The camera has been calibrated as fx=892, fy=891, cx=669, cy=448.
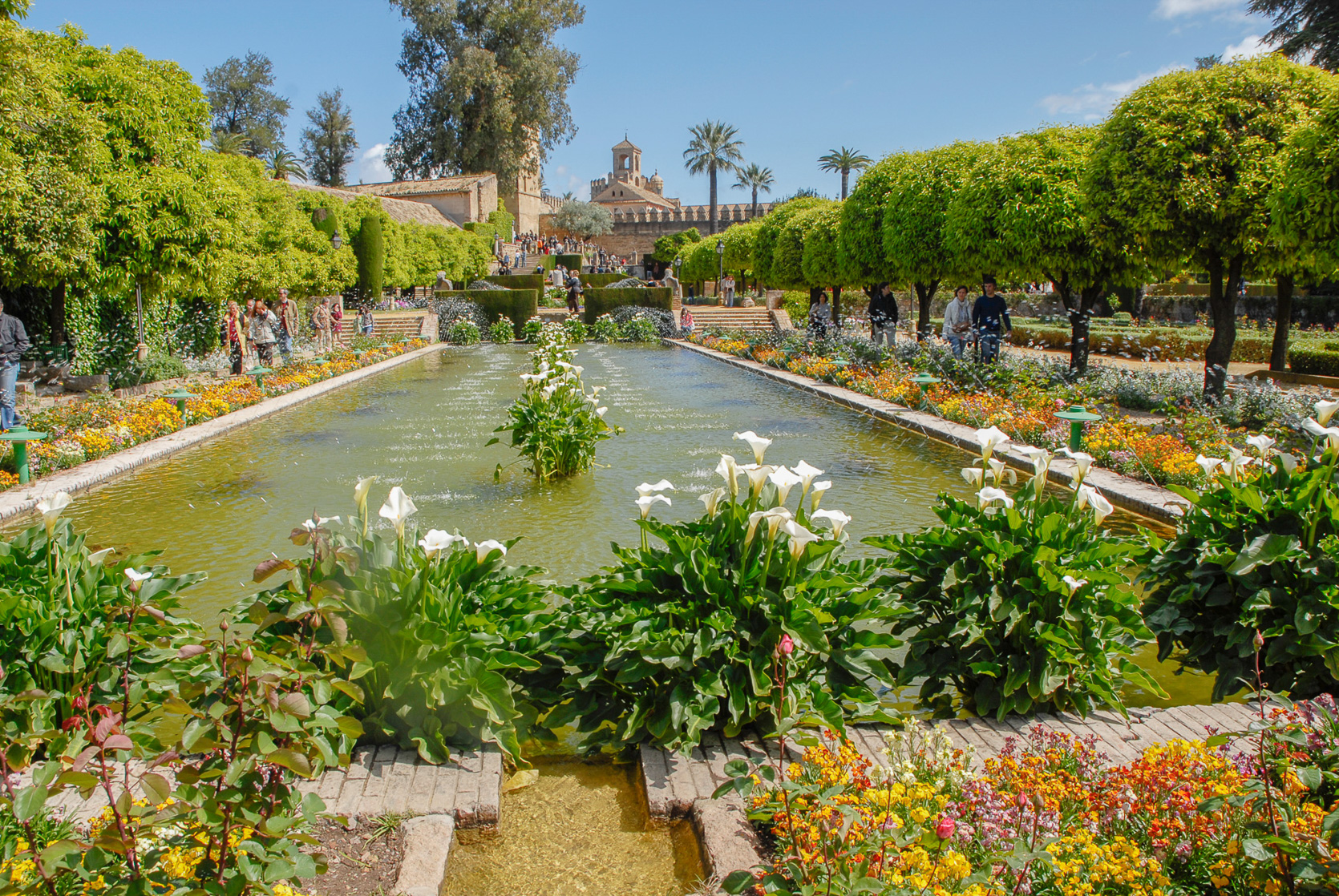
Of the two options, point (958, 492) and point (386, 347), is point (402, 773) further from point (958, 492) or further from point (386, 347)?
point (386, 347)

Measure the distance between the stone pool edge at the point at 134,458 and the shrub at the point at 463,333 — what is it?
13.0 meters

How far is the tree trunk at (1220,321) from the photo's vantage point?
9.96m

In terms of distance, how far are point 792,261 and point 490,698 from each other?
22220mm

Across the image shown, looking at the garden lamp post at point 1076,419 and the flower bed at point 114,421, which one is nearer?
the garden lamp post at point 1076,419

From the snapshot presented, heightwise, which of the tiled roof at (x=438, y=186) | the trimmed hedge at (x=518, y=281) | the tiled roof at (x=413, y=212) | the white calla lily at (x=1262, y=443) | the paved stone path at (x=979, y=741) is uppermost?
the tiled roof at (x=438, y=186)

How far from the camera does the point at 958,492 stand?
22.3ft

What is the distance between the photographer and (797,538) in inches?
107

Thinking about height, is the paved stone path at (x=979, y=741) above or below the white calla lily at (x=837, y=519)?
below

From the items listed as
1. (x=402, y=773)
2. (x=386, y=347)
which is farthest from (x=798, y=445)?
(x=386, y=347)

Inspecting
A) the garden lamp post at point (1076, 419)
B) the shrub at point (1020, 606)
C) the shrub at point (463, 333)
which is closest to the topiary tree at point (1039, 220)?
the garden lamp post at point (1076, 419)

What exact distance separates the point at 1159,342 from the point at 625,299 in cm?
1526

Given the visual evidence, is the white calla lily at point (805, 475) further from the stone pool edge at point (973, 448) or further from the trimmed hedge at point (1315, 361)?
the trimmed hedge at point (1315, 361)

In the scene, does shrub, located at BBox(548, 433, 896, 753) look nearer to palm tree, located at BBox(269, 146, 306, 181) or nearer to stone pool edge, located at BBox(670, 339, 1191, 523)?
stone pool edge, located at BBox(670, 339, 1191, 523)

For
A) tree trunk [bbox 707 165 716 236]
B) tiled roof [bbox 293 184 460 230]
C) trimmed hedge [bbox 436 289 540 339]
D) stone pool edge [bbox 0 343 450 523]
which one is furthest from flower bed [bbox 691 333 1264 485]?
tree trunk [bbox 707 165 716 236]
